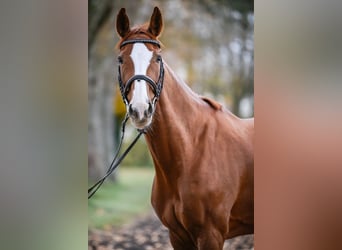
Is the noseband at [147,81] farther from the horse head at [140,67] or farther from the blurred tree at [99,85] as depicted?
the blurred tree at [99,85]

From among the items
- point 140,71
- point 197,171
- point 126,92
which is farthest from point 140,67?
point 197,171

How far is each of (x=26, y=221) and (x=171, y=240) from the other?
34.0 inches

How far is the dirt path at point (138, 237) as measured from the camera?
290 cm

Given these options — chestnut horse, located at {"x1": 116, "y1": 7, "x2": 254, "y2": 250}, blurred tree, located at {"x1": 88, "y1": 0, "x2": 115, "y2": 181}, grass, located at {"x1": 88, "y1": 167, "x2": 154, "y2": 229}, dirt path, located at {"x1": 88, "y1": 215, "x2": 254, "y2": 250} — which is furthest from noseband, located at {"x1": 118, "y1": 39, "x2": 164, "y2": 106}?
dirt path, located at {"x1": 88, "y1": 215, "x2": 254, "y2": 250}

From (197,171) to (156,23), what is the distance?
2.98 feet

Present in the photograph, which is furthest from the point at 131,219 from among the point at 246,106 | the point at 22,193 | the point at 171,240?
the point at 246,106

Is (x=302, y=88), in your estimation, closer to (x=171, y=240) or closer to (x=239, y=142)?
(x=239, y=142)

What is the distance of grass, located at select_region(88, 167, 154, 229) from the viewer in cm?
291

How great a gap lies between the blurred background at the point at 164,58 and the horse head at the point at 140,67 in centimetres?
6

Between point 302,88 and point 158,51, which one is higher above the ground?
point 158,51

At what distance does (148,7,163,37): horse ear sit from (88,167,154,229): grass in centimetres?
82

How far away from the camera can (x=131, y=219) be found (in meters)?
2.91

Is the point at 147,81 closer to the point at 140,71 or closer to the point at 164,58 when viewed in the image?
the point at 140,71

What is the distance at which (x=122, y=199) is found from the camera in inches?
114
